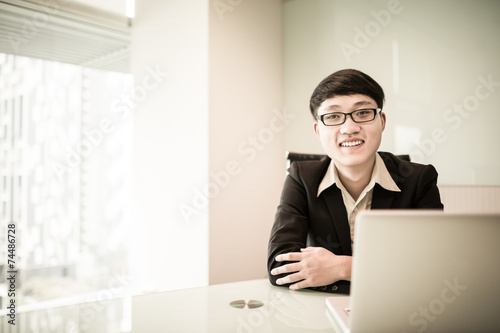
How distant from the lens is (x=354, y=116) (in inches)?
57.5

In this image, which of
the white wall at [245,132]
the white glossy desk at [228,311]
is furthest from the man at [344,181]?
the white wall at [245,132]

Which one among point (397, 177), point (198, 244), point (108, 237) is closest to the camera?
point (397, 177)

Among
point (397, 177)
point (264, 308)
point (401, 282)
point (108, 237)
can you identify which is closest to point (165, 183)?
point (108, 237)

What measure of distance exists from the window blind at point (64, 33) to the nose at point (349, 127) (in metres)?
2.82

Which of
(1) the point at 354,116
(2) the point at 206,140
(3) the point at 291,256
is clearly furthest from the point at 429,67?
(3) the point at 291,256

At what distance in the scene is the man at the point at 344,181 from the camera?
1.44 m

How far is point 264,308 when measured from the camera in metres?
0.99

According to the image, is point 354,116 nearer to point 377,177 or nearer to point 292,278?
point 377,177

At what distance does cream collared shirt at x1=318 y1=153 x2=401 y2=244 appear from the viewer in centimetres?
150

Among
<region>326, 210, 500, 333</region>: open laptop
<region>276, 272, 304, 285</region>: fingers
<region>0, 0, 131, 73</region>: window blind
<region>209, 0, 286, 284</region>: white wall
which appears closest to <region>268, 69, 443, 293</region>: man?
<region>276, 272, 304, 285</region>: fingers

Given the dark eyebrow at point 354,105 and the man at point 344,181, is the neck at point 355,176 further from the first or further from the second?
the dark eyebrow at point 354,105

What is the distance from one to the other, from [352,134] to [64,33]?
307cm

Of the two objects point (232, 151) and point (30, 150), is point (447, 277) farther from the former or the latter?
point (30, 150)

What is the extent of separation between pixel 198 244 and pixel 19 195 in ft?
5.14
